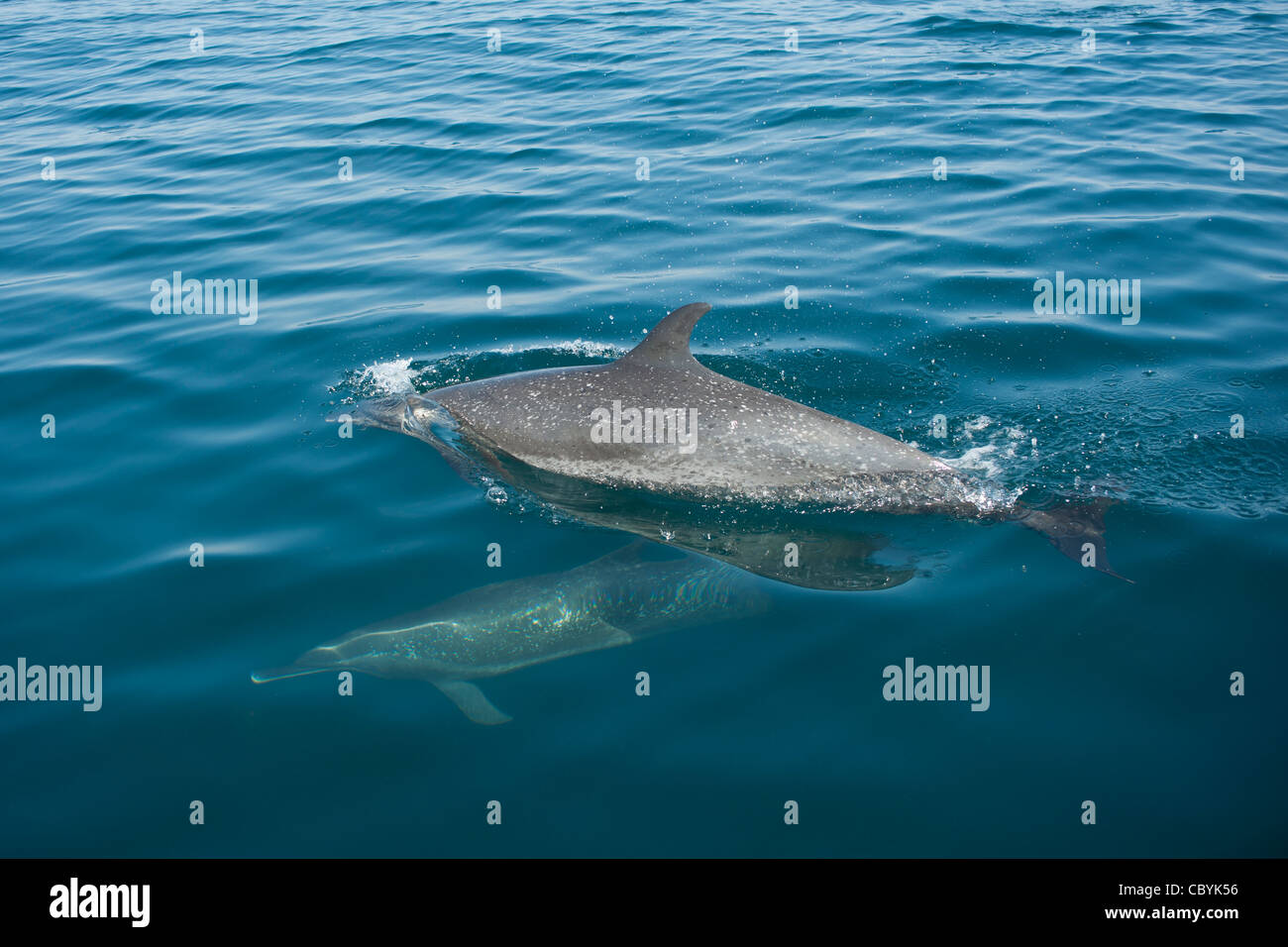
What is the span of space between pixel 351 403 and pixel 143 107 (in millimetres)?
17180

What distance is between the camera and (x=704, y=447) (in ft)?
27.8

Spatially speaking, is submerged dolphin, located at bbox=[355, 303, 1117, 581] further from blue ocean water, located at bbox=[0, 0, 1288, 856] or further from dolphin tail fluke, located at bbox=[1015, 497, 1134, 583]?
blue ocean water, located at bbox=[0, 0, 1288, 856]

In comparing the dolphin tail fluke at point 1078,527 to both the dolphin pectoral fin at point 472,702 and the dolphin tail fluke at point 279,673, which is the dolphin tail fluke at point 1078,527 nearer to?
the dolphin pectoral fin at point 472,702

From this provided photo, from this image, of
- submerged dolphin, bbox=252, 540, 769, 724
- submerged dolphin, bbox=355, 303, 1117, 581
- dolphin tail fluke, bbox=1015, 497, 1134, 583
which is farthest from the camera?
submerged dolphin, bbox=355, 303, 1117, 581

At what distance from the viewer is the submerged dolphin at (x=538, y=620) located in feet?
23.1

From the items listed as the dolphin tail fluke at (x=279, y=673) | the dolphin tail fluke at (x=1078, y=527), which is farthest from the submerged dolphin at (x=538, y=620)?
the dolphin tail fluke at (x=1078, y=527)

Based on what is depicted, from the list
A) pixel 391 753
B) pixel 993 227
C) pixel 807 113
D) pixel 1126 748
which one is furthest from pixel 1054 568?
pixel 807 113

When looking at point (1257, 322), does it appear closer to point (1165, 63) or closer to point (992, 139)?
point (992, 139)

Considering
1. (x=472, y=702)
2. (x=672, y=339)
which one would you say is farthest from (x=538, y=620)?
(x=672, y=339)

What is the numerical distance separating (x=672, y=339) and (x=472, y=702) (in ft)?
12.1

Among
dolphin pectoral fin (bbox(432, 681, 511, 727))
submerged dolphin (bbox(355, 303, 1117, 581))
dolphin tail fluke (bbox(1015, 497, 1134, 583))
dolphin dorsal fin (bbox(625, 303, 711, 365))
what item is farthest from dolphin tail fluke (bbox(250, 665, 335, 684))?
dolphin tail fluke (bbox(1015, 497, 1134, 583))

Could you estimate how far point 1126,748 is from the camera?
→ 19.1ft

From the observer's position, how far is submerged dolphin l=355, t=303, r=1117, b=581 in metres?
8.18

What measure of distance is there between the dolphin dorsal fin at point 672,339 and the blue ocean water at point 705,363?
6.02 ft
